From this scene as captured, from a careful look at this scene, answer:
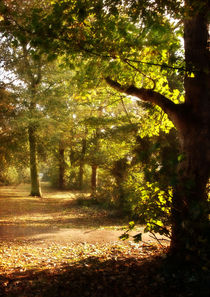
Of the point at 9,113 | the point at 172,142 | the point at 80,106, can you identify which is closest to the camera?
the point at 172,142

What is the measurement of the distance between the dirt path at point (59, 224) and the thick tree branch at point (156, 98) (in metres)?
4.37

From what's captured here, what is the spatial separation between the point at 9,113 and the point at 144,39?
36.9 feet

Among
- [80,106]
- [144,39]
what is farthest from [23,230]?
[80,106]

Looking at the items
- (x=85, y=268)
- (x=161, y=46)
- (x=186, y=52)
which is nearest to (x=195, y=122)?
(x=186, y=52)

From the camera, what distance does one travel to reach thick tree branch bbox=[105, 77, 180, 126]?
16.4 ft

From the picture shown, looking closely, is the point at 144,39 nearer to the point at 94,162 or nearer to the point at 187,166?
the point at 187,166

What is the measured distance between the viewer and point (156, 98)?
526 centimetres

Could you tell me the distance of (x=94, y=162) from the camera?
691 inches

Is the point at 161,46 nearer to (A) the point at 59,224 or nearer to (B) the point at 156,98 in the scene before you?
(B) the point at 156,98

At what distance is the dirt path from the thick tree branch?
14.4 feet

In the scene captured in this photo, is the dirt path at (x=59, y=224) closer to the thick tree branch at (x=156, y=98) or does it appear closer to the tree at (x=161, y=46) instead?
the tree at (x=161, y=46)

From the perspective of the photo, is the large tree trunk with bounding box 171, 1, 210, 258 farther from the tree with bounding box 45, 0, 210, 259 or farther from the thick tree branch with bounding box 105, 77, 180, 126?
the thick tree branch with bounding box 105, 77, 180, 126

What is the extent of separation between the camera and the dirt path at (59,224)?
28.7 ft

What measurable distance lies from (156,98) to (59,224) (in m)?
9.10
